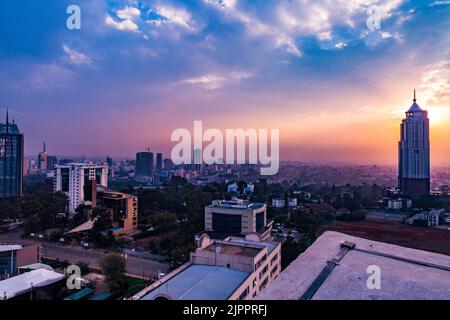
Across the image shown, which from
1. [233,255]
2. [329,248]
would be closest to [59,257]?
[233,255]

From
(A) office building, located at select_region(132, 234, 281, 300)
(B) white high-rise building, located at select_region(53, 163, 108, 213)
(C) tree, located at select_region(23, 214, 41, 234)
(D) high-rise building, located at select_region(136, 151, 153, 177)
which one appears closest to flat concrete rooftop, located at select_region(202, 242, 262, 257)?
(A) office building, located at select_region(132, 234, 281, 300)

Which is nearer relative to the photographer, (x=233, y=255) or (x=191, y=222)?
(x=233, y=255)

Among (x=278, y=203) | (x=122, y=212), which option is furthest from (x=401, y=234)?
(x=122, y=212)

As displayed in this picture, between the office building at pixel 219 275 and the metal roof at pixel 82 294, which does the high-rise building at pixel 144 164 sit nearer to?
the metal roof at pixel 82 294

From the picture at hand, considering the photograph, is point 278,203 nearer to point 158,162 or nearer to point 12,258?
point 12,258

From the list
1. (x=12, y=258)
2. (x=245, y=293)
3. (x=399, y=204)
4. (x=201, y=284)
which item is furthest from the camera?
(x=399, y=204)

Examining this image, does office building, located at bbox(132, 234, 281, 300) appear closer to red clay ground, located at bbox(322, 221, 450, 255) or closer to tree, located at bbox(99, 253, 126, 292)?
tree, located at bbox(99, 253, 126, 292)

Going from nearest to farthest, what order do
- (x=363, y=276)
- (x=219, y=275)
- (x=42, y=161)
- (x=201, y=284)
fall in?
(x=363, y=276) < (x=201, y=284) < (x=219, y=275) < (x=42, y=161)
